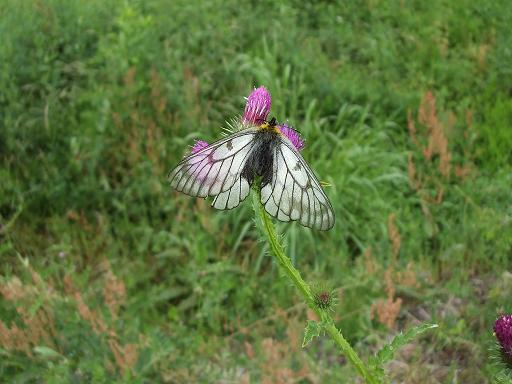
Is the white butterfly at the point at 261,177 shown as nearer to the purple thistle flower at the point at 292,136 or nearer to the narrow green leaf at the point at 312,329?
the purple thistle flower at the point at 292,136

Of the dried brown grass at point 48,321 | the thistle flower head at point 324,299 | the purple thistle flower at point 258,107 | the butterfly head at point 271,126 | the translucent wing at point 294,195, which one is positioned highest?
the purple thistle flower at point 258,107

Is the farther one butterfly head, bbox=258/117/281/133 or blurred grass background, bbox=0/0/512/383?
blurred grass background, bbox=0/0/512/383

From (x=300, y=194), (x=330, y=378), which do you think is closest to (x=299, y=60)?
(x=330, y=378)

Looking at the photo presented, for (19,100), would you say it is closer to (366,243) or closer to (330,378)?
(366,243)

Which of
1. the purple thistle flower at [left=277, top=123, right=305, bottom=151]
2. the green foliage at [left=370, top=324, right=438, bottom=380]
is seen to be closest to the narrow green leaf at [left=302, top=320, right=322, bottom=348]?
the green foliage at [left=370, top=324, right=438, bottom=380]

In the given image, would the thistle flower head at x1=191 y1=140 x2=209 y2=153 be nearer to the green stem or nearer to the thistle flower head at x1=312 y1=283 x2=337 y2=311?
the green stem

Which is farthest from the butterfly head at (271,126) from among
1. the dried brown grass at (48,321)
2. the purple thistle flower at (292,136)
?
the dried brown grass at (48,321)

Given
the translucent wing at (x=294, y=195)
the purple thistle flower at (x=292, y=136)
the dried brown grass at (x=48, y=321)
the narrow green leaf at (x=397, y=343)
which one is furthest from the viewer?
the dried brown grass at (x=48, y=321)
